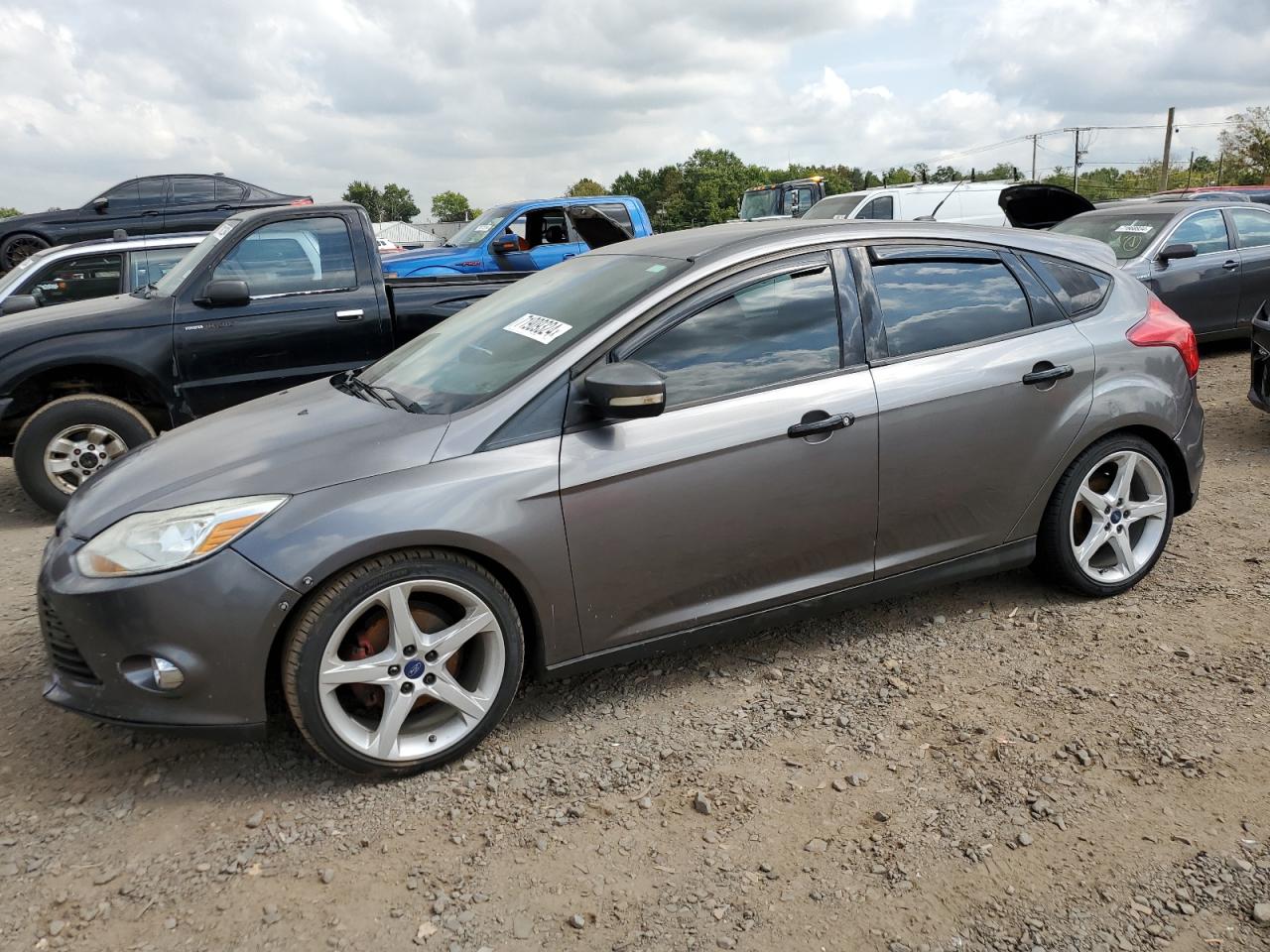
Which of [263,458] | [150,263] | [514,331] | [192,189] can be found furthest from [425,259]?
[263,458]

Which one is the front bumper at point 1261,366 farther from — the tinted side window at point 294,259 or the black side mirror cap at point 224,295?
the black side mirror cap at point 224,295

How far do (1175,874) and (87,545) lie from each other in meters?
3.13

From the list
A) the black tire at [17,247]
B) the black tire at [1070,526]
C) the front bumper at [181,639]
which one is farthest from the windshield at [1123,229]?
the black tire at [17,247]

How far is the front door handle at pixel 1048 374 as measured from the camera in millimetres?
3657

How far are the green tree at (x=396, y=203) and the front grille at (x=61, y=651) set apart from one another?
449 ft

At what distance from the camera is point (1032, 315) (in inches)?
150

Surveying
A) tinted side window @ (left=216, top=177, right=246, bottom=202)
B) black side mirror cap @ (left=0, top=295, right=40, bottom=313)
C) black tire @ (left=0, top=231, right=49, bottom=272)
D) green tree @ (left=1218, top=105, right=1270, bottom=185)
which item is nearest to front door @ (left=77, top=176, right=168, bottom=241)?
black tire @ (left=0, top=231, right=49, bottom=272)

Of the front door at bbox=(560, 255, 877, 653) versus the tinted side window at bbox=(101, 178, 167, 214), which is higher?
the tinted side window at bbox=(101, 178, 167, 214)

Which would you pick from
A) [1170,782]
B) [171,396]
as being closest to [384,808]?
[1170,782]

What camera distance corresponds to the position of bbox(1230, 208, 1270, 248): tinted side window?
9.30 metres

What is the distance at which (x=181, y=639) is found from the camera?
8.83 feet

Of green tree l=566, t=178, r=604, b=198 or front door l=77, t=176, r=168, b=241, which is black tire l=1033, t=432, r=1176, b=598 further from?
green tree l=566, t=178, r=604, b=198

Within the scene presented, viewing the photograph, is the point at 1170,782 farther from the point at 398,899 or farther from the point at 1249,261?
the point at 1249,261

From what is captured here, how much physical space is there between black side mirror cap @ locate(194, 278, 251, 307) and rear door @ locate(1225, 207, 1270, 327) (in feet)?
28.9
